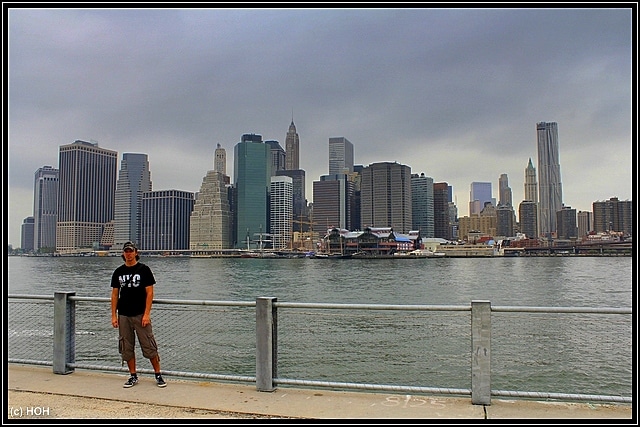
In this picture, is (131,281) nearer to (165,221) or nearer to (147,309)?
(147,309)

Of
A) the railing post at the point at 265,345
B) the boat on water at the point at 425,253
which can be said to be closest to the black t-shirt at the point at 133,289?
the railing post at the point at 265,345

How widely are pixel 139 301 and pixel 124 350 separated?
2.21 feet

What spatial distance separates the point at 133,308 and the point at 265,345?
1.74 metres

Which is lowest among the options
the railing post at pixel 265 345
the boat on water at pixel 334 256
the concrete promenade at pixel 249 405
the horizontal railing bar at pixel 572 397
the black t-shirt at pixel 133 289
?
the boat on water at pixel 334 256

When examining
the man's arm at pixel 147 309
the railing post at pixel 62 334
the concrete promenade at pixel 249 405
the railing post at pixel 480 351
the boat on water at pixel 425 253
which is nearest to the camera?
the concrete promenade at pixel 249 405

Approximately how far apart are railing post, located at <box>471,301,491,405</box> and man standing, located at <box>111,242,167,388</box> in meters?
3.72

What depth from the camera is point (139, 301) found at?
262 inches

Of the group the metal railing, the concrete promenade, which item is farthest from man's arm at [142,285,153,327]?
the concrete promenade

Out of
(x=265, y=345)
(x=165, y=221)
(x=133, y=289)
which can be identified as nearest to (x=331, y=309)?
(x=265, y=345)

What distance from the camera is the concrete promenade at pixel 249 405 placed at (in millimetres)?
5395

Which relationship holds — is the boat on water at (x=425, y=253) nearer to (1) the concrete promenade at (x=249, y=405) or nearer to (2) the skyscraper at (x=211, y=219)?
(2) the skyscraper at (x=211, y=219)
